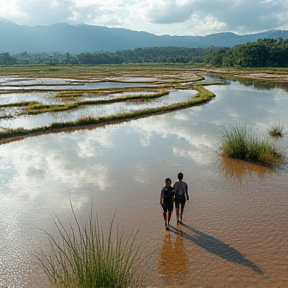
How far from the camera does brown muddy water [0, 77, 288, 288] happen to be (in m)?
6.01

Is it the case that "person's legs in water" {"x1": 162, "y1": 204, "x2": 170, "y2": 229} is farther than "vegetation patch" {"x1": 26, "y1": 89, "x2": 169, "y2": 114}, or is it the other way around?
"vegetation patch" {"x1": 26, "y1": 89, "x2": 169, "y2": 114}

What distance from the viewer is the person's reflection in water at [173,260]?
5816 millimetres

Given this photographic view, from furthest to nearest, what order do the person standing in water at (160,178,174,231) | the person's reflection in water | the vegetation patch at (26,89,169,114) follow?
1. the vegetation patch at (26,89,169,114)
2. the person standing in water at (160,178,174,231)
3. the person's reflection in water

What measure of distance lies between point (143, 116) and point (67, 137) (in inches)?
256

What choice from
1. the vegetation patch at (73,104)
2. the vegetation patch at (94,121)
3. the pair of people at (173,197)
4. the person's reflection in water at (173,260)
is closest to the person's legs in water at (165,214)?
the pair of people at (173,197)

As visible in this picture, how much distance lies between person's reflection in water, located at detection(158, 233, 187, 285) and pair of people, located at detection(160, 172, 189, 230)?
0.52 metres

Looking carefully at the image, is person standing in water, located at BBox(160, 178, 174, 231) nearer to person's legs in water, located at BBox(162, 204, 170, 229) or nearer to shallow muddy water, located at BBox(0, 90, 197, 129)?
person's legs in water, located at BBox(162, 204, 170, 229)

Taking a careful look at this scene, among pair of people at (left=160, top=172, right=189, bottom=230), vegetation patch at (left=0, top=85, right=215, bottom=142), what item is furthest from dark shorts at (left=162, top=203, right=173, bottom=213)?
vegetation patch at (left=0, top=85, right=215, bottom=142)

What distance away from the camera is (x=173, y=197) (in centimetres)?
729

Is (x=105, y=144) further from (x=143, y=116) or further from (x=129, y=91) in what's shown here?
(x=129, y=91)

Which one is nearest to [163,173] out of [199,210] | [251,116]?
[199,210]

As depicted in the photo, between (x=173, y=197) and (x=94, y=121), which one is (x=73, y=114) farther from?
(x=173, y=197)

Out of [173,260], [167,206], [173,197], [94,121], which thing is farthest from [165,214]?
[94,121]

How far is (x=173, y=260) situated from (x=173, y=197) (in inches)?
58.0
